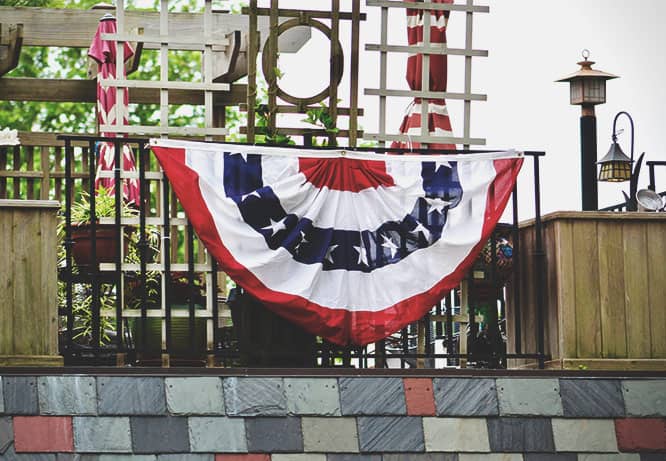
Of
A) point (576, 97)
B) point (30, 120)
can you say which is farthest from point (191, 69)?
point (576, 97)

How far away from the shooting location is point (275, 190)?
7.27 meters

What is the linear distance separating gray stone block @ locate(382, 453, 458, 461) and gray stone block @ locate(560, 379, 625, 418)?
66cm

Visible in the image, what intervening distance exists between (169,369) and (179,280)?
887 millimetres

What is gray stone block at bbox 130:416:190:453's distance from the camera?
6.71 metres

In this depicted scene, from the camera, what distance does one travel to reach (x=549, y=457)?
7.07 metres

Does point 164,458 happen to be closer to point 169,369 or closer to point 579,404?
point 169,369

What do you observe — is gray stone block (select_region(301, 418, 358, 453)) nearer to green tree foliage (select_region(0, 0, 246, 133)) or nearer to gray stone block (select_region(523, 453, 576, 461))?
gray stone block (select_region(523, 453, 576, 461))

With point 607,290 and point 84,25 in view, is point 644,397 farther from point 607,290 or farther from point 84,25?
point 84,25

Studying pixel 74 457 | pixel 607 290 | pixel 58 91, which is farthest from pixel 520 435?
pixel 58 91

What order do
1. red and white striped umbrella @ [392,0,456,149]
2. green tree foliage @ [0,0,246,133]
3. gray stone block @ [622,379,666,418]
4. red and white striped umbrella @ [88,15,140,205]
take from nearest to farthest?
gray stone block @ [622,379,666,418], red and white striped umbrella @ [392,0,456,149], red and white striped umbrella @ [88,15,140,205], green tree foliage @ [0,0,246,133]

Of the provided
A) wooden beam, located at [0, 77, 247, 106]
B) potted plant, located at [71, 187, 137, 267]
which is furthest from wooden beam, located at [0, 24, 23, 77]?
potted plant, located at [71, 187, 137, 267]

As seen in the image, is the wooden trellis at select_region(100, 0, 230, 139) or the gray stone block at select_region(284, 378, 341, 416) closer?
the gray stone block at select_region(284, 378, 341, 416)

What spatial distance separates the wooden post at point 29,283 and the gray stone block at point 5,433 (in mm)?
369

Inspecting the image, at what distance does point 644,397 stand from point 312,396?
1.78m
